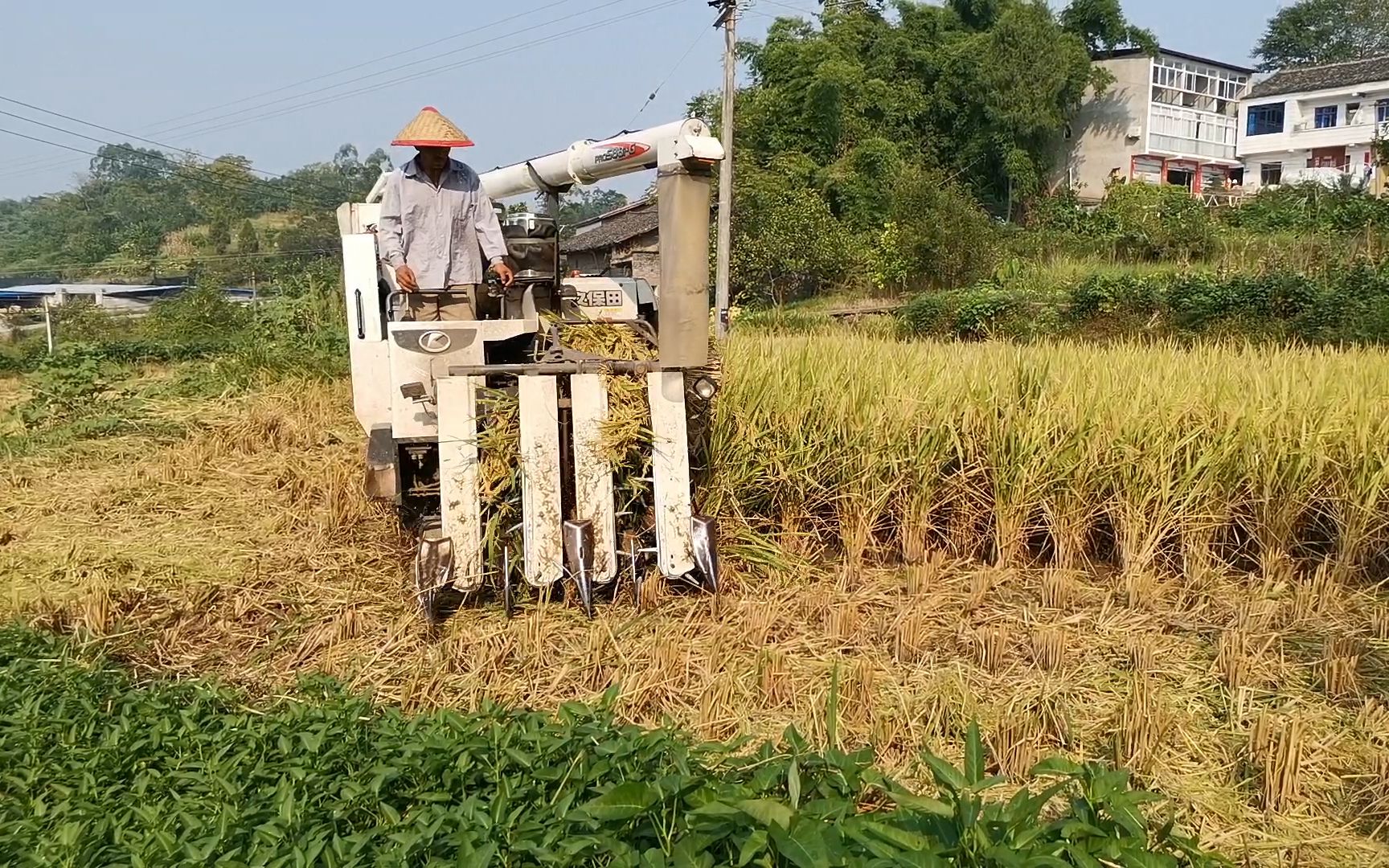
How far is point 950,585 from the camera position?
4.73 m

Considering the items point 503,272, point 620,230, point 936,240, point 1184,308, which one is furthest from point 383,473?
point 620,230

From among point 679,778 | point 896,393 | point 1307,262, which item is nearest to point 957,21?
point 1307,262

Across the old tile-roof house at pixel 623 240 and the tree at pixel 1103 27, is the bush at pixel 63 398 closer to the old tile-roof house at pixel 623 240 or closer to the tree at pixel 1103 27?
the old tile-roof house at pixel 623 240

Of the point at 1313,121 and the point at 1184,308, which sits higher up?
the point at 1313,121

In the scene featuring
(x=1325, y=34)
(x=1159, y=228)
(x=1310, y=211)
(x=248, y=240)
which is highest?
(x=1325, y=34)

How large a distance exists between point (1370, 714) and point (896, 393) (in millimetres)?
2508

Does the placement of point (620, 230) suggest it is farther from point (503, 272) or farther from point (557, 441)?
point (557, 441)

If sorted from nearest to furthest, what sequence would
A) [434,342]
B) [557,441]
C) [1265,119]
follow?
[557,441]
[434,342]
[1265,119]

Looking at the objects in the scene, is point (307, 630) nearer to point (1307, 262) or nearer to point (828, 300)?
point (1307, 262)

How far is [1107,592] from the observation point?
Result: 464 cm

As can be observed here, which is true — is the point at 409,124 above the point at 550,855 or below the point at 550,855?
above

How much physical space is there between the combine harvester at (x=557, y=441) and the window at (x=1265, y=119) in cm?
5027

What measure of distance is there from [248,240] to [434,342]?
40.0 m

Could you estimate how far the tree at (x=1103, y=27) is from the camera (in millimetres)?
39156
